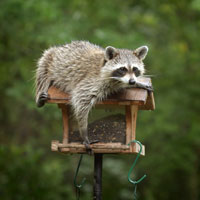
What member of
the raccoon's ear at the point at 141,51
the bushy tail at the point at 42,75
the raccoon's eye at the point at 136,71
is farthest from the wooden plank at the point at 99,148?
the raccoon's ear at the point at 141,51

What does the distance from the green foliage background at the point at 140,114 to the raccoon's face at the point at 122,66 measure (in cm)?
285

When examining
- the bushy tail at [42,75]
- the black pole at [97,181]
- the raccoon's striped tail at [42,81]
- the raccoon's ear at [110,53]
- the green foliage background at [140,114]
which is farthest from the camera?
the green foliage background at [140,114]

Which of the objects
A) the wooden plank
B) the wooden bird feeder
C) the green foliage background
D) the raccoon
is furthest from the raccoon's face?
the green foliage background

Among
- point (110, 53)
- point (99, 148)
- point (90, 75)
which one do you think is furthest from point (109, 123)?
point (110, 53)

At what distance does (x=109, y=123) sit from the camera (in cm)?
512

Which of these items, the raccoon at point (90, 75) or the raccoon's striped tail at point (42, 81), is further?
the raccoon's striped tail at point (42, 81)

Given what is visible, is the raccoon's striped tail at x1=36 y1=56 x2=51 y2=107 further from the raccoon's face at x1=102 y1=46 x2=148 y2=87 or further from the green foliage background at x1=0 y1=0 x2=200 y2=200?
the green foliage background at x1=0 y1=0 x2=200 y2=200

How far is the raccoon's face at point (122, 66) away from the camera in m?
4.80

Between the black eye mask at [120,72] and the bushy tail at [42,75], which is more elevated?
the bushy tail at [42,75]

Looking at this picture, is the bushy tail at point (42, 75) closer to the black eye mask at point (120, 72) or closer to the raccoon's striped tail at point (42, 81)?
the raccoon's striped tail at point (42, 81)

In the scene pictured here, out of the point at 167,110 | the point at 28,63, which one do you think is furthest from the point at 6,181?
the point at 167,110

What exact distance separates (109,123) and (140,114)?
227 inches

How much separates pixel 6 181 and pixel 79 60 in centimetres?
521

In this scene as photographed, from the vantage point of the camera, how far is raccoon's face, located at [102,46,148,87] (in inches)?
189
